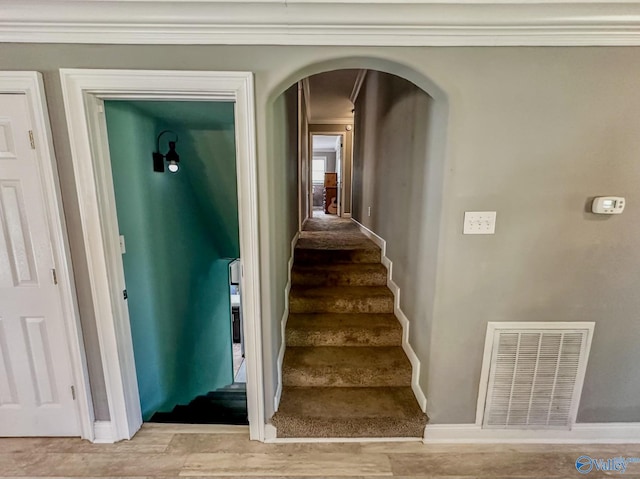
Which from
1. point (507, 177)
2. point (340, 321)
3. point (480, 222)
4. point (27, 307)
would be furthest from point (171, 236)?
point (507, 177)

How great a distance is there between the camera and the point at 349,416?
180 centimetres

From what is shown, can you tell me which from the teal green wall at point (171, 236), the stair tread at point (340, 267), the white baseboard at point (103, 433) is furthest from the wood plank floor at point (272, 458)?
the stair tread at point (340, 267)

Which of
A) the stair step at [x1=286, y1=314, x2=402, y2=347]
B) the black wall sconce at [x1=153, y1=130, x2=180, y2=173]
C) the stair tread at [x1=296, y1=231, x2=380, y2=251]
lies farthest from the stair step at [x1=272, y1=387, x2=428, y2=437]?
the black wall sconce at [x1=153, y1=130, x2=180, y2=173]

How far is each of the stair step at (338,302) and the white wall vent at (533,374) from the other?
998 mm

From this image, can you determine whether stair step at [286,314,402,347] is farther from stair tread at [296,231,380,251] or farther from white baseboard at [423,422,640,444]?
stair tread at [296,231,380,251]

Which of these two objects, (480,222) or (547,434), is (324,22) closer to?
(480,222)

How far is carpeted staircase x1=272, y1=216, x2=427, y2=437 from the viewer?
177 cm

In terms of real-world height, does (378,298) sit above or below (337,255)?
below

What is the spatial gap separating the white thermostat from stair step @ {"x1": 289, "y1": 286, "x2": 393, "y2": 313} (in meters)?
1.55

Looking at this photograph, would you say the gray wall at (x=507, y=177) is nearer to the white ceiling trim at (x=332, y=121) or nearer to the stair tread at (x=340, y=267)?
the stair tread at (x=340, y=267)

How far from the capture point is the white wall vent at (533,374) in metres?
1.66

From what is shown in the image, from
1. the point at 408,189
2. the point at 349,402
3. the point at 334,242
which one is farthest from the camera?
the point at 334,242

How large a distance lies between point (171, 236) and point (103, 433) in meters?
1.48

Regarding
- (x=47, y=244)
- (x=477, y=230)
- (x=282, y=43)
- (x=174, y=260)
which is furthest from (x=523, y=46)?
(x=174, y=260)
